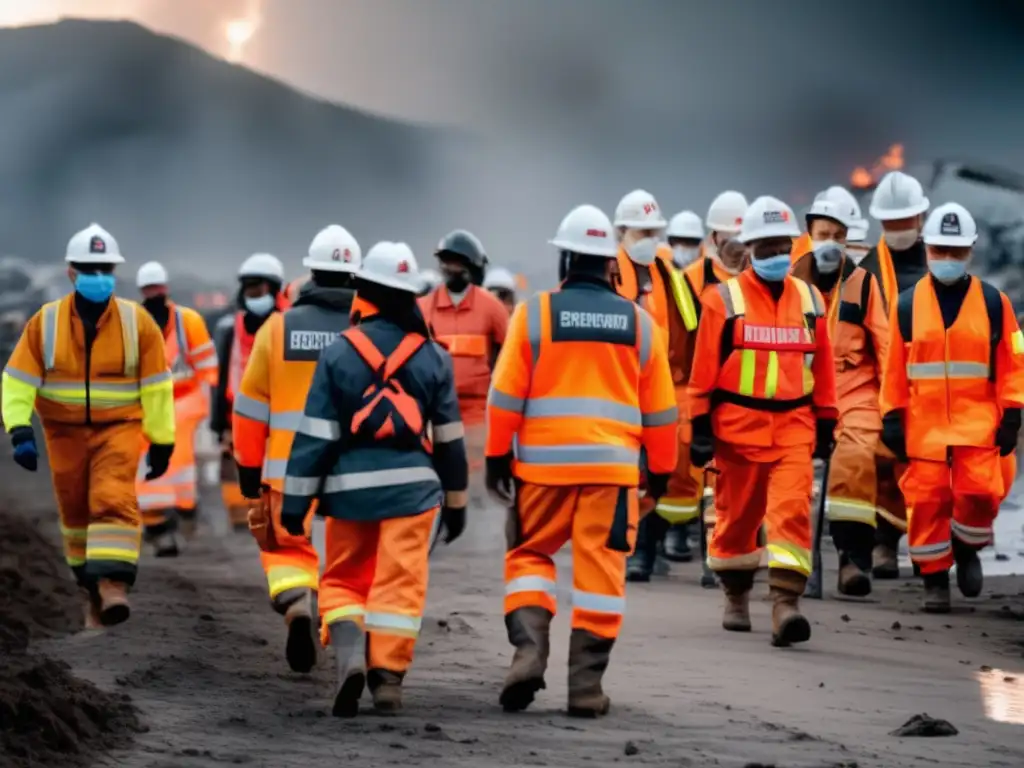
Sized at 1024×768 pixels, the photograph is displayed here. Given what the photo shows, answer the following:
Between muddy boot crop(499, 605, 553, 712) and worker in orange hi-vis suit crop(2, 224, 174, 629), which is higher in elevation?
worker in orange hi-vis suit crop(2, 224, 174, 629)

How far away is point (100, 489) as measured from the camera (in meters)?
10.5

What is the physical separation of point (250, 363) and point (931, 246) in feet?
12.4

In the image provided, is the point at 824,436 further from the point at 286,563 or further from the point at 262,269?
the point at 262,269

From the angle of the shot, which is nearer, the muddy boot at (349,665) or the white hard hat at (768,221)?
the muddy boot at (349,665)

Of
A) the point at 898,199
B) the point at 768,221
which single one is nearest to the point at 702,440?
the point at 768,221

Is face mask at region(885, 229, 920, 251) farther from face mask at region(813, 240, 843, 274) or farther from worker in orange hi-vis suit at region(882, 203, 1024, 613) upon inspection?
worker in orange hi-vis suit at region(882, 203, 1024, 613)

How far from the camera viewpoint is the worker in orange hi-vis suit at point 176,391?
48.5ft

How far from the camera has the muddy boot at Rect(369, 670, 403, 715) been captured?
7898mm

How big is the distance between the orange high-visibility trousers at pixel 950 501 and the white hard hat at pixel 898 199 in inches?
60.7

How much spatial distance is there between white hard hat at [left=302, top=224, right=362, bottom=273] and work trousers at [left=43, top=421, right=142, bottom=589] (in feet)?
6.22

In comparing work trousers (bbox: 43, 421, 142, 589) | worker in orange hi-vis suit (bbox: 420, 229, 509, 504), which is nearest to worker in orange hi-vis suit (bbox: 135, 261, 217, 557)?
worker in orange hi-vis suit (bbox: 420, 229, 509, 504)

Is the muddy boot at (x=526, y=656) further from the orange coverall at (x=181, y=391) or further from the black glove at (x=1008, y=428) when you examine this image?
the orange coverall at (x=181, y=391)

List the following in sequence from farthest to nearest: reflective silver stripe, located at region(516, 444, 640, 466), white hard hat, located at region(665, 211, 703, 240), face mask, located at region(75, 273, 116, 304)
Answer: white hard hat, located at region(665, 211, 703, 240) → face mask, located at region(75, 273, 116, 304) → reflective silver stripe, located at region(516, 444, 640, 466)

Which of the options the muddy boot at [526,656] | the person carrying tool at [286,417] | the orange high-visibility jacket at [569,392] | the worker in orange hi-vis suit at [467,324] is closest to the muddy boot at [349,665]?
the muddy boot at [526,656]
